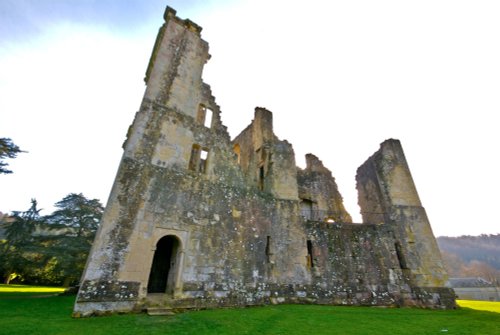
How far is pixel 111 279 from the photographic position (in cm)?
799

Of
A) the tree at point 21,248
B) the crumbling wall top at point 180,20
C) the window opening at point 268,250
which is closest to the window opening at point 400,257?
the window opening at point 268,250

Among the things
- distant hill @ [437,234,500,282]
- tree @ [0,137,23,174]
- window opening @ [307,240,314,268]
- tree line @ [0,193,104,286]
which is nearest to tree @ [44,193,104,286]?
tree line @ [0,193,104,286]

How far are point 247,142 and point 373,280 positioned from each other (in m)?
11.6

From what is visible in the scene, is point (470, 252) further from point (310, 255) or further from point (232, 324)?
point (232, 324)

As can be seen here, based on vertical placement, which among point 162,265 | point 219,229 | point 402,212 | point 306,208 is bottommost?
point 162,265

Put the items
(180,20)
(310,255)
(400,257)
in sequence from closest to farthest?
(310,255)
(400,257)
(180,20)

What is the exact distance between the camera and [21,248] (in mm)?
16375

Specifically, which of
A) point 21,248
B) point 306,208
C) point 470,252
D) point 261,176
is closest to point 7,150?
point 21,248

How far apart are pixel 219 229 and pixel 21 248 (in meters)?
15.4

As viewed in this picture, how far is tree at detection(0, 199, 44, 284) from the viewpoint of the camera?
16739 millimetres

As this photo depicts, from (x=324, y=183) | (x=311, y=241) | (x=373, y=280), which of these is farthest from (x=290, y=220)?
(x=324, y=183)

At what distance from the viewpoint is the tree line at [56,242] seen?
16234 millimetres

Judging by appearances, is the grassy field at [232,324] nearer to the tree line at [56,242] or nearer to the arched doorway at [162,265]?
the arched doorway at [162,265]

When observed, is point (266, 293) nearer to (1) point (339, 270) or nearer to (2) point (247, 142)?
(1) point (339, 270)
